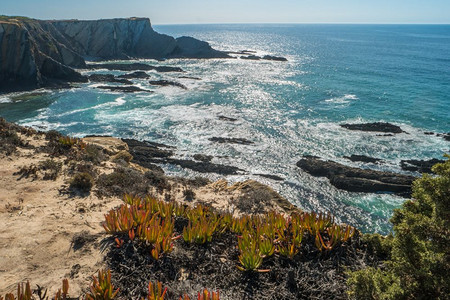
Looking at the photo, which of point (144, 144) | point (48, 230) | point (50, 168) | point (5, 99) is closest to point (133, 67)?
point (5, 99)

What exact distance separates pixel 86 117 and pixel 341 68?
62.9 metres

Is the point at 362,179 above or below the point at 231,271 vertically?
below

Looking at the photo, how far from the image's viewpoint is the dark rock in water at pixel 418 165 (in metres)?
26.1

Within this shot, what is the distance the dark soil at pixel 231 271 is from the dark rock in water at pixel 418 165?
23.1 meters

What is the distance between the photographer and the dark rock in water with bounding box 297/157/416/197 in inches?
933

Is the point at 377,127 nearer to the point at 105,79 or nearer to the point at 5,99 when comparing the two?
the point at 105,79

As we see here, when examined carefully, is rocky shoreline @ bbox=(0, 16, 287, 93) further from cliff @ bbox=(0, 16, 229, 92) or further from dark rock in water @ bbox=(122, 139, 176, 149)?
dark rock in water @ bbox=(122, 139, 176, 149)

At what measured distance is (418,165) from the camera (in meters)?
26.7

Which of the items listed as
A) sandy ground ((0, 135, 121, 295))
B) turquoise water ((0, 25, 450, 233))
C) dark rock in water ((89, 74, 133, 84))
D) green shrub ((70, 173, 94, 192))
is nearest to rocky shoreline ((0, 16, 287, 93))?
dark rock in water ((89, 74, 133, 84))

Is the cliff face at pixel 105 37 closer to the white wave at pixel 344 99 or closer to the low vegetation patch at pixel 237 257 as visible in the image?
the white wave at pixel 344 99

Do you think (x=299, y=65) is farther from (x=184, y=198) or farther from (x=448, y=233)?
(x=448, y=233)

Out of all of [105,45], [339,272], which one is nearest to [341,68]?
[105,45]

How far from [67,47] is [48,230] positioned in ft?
265

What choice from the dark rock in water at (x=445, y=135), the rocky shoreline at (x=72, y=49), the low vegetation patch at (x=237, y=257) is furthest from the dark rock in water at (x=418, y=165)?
the rocky shoreline at (x=72, y=49)
